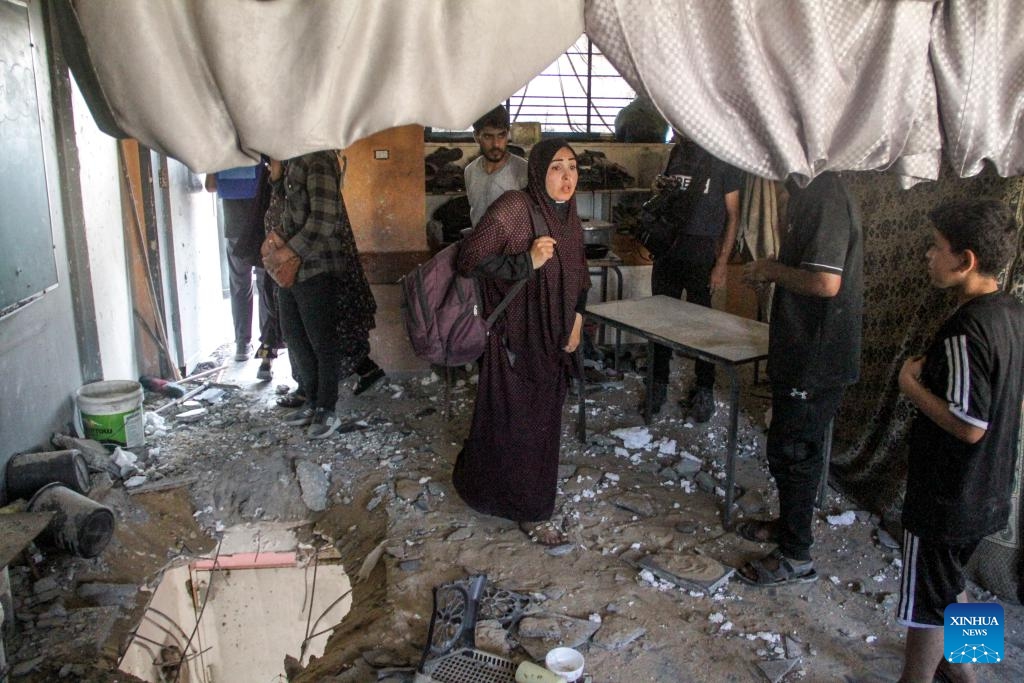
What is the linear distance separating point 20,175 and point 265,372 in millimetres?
2732

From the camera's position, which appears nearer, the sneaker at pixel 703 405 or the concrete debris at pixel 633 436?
the concrete debris at pixel 633 436

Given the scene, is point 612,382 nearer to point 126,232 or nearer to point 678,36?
point 126,232

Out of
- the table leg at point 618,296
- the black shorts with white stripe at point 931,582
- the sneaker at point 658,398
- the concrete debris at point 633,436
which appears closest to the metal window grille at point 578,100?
the table leg at point 618,296

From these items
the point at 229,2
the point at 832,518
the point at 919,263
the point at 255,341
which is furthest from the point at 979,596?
the point at 255,341

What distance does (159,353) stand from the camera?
248 inches

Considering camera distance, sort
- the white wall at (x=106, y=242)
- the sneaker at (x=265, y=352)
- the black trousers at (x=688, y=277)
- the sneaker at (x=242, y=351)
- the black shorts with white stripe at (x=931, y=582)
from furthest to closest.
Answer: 1. the sneaker at (x=242, y=351)
2. the sneaker at (x=265, y=352)
3. the black trousers at (x=688, y=277)
4. the white wall at (x=106, y=242)
5. the black shorts with white stripe at (x=931, y=582)

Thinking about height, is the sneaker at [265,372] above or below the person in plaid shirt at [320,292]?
below

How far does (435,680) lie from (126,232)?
14.5 ft

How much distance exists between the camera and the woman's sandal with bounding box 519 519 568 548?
382 cm

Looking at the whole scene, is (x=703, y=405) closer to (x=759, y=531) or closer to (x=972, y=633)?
(x=759, y=531)

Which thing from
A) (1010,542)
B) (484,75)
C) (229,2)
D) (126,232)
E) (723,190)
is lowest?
(1010,542)

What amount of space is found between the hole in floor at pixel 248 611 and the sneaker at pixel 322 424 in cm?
100

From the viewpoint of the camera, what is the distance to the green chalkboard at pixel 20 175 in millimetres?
3727

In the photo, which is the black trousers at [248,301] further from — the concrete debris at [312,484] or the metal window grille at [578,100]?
the metal window grille at [578,100]
